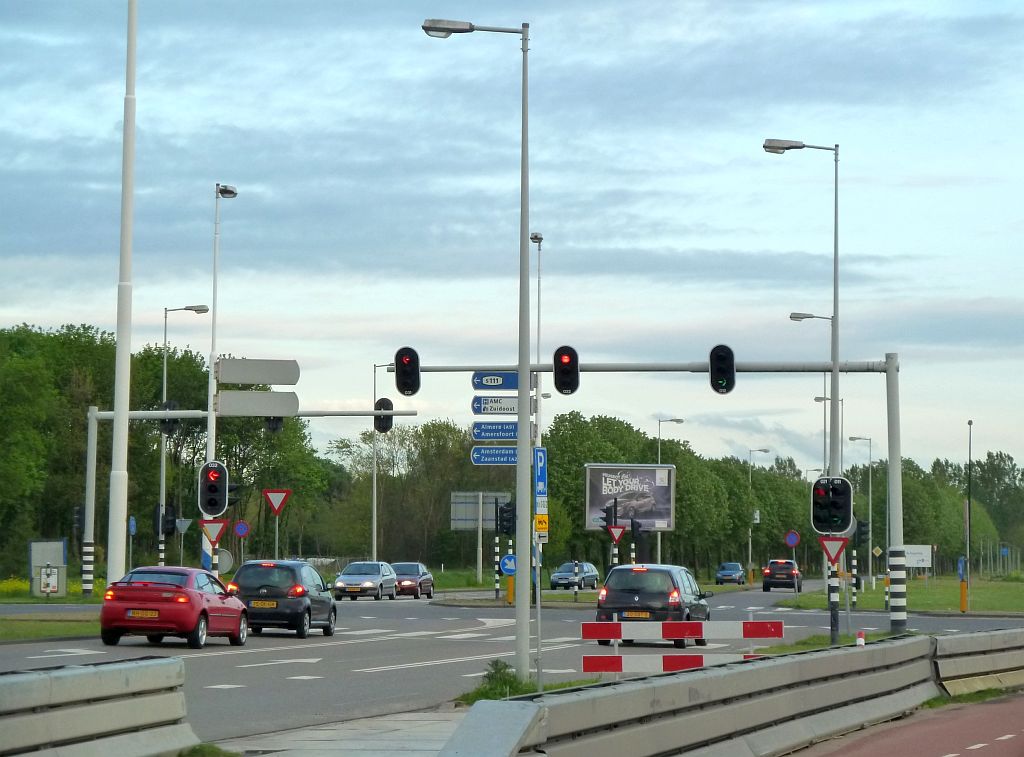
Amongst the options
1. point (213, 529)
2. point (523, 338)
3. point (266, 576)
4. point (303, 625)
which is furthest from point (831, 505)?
point (213, 529)

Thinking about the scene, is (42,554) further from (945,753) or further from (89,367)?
(945,753)

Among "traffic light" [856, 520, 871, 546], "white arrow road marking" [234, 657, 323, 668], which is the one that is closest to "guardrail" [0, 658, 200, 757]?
"white arrow road marking" [234, 657, 323, 668]

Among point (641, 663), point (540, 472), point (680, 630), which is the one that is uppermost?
point (540, 472)

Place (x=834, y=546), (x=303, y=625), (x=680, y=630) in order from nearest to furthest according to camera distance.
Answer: (x=680, y=630) → (x=834, y=546) → (x=303, y=625)

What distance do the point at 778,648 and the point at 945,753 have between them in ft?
49.7

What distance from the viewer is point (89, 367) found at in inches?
3661

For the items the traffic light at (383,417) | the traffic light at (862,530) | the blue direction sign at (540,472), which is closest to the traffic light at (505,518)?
the traffic light at (383,417)

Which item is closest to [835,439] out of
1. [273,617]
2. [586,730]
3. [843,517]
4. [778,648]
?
[843,517]

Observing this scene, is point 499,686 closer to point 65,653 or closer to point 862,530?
point 65,653

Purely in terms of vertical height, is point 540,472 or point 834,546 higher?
point 540,472

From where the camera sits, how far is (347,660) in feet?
89.1

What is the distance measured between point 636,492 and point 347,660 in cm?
5403

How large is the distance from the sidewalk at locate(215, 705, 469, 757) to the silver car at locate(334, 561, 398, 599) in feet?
148

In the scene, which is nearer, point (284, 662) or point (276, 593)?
point (284, 662)
